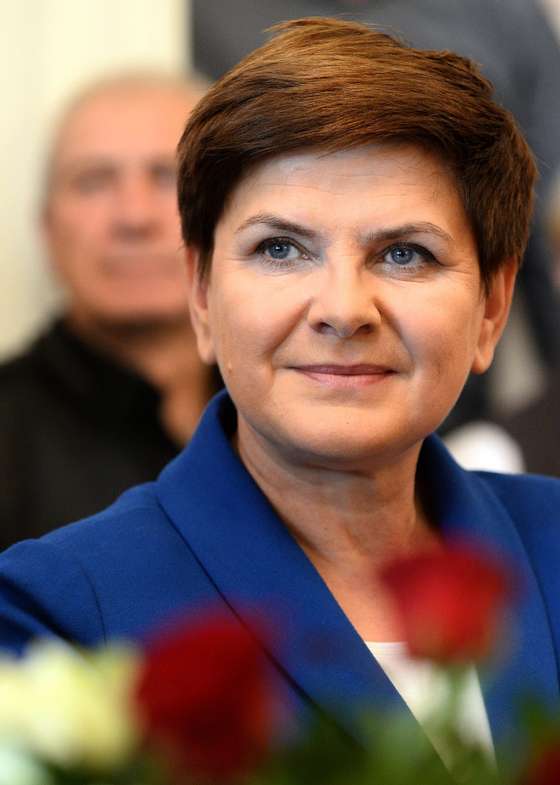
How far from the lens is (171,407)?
7.83 feet

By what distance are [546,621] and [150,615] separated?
349 millimetres

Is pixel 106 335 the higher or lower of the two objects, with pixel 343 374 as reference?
lower

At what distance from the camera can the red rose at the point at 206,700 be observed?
0.51 m

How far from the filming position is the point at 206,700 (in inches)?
19.9

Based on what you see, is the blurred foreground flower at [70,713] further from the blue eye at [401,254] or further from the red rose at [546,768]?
the blue eye at [401,254]

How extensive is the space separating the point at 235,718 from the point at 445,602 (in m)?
0.08

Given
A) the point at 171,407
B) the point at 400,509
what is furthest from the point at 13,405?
the point at 400,509

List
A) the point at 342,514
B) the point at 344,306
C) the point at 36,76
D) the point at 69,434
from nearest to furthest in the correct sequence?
the point at 344,306, the point at 342,514, the point at 69,434, the point at 36,76

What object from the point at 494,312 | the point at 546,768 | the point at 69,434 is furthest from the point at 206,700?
the point at 69,434

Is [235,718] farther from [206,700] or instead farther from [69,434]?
[69,434]

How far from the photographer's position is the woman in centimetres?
113

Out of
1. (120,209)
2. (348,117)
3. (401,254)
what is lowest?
(120,209)

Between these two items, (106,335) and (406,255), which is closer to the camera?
(406,255)

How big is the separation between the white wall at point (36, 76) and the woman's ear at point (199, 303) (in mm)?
1348
